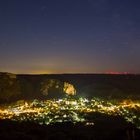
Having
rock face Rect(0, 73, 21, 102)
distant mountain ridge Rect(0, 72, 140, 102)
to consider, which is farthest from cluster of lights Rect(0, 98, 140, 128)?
distant mountain ridge Rect(0, 72, 140, 102)

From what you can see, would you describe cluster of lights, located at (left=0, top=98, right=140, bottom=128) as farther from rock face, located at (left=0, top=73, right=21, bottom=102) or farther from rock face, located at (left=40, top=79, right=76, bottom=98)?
rock face, located at (left=40, top=79, right=76, bottom=98)

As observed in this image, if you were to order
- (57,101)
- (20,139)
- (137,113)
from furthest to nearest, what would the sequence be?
(57,101), (137,113), (20,139)

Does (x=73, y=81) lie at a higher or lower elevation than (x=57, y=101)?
higher

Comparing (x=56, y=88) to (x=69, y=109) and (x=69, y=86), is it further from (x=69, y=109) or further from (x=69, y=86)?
(x=69, y=109)

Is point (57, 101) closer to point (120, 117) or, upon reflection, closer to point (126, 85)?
point (120, 117)

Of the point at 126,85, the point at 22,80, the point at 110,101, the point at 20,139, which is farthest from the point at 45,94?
the point at 20,139

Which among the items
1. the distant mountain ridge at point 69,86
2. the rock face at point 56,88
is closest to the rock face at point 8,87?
the distant mountain ridge at point 69,86

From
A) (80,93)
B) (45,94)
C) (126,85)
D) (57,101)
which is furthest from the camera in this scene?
(126,85)

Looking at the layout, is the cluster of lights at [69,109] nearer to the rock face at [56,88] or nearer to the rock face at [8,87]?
the rock face at [8,87]
